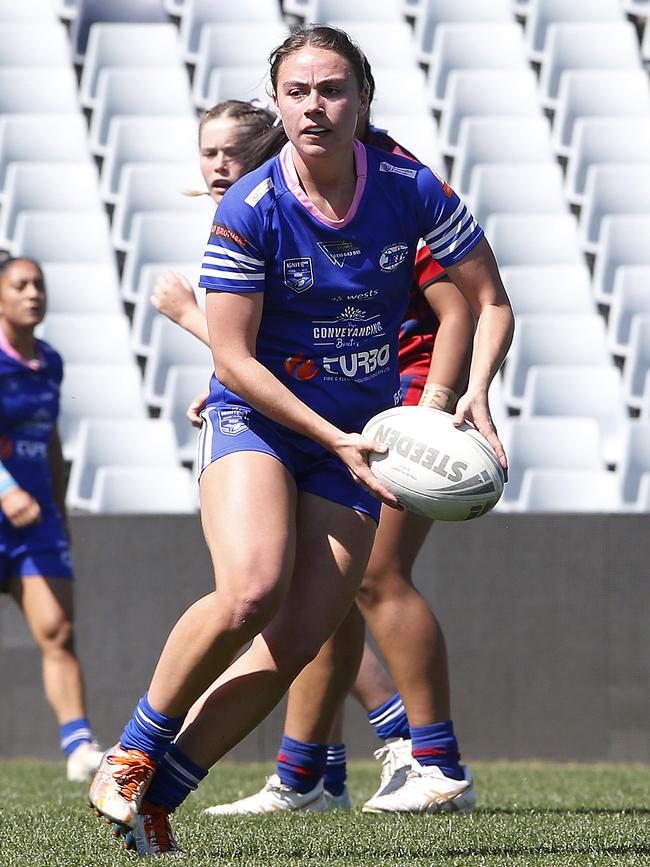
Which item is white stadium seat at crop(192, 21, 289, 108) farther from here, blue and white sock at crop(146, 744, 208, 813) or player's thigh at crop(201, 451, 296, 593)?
blue and white sock at crop(146, 744, 208, 813)

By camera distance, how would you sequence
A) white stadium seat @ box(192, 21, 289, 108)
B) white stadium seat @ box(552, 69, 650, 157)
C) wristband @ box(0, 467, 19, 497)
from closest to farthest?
wristband @ box(0, 467, 19, 497) → white stadium seat @ box(552, 69, 650, 157) → white stadium seat @ box(192, 21, 289, 108)

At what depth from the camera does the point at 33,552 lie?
591 cm

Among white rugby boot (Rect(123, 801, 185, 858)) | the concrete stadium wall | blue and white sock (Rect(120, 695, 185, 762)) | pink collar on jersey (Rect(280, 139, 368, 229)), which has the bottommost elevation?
the concrete stadium wall

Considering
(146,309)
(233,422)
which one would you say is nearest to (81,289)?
(146,309)

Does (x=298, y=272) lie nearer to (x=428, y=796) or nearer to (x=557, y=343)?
(x=428, y=796)

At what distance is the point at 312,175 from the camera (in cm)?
330

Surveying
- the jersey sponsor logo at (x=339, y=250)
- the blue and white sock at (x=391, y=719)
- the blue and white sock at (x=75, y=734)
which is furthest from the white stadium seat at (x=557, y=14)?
the jersey sponsor logo at (x=339, y=250)

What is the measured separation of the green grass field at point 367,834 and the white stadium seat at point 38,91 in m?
6.56

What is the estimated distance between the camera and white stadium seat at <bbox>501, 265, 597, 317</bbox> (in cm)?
937

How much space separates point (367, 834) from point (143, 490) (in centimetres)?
428

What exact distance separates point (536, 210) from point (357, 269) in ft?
23.2

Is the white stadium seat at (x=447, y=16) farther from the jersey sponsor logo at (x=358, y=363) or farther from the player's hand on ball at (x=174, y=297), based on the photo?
the jersey sponsor logo at (x=358, y=363)

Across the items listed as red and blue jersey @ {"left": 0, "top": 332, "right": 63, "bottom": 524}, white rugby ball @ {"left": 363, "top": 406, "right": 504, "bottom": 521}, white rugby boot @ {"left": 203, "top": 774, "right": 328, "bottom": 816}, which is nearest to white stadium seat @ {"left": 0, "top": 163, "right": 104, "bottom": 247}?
red and blue jersey @ {"left": 0, "top": 332, "right": 63, "bottom": 524}

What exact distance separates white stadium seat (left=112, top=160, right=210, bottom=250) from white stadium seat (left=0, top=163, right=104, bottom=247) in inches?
8.0
